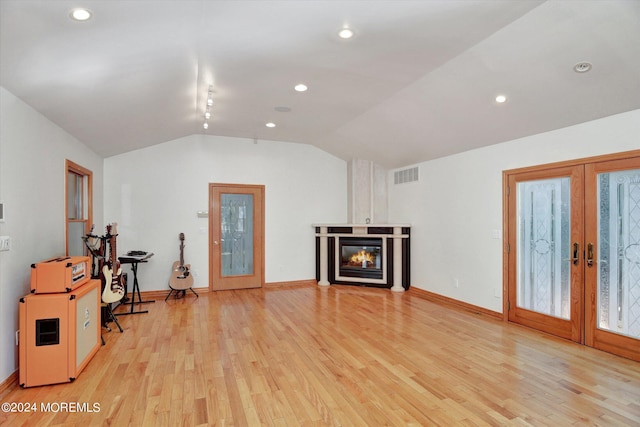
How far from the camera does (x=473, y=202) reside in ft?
16.6

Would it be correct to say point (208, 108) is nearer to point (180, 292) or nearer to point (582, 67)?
point (180, 292)

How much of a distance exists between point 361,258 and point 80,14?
18.6ft

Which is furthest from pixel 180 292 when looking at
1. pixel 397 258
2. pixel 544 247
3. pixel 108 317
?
pixel 544 247

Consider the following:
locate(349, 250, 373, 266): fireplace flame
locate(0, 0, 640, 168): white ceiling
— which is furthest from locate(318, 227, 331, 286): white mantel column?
locate(0, 0, 640, 168): white ceiling

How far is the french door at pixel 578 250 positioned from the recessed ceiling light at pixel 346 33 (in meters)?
2.89

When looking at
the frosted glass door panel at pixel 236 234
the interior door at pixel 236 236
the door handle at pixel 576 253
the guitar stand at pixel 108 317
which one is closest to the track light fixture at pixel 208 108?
the interior door at pixel 236 236

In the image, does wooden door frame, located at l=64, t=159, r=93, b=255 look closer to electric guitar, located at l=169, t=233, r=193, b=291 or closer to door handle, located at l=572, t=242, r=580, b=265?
electric guitar, located at l=169, t=233, r=193, b=291

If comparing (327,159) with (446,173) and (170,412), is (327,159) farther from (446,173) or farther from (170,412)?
(170,412)

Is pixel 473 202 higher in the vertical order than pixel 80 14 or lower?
lower

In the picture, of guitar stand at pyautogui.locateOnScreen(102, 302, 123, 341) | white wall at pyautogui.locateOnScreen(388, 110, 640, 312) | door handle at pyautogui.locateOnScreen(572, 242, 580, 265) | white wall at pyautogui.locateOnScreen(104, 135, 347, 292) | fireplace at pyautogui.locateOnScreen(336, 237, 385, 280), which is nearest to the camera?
white wall at pyautogui.locateOnScreen(388, 110, 640, 312)

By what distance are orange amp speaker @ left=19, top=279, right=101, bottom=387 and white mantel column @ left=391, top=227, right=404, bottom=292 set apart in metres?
4.93

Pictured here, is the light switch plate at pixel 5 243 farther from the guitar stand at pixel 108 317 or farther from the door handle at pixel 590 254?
the door handle at pixel 590 254

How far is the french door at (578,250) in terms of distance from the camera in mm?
3346

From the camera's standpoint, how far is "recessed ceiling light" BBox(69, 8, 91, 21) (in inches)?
79.4
